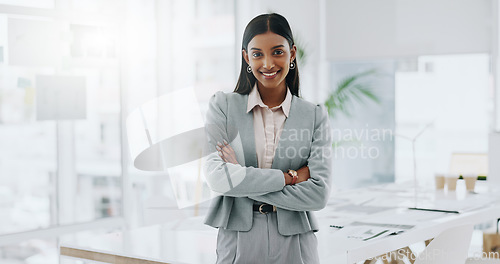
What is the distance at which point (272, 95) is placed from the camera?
183 centimetres

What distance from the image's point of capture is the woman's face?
5.88ft

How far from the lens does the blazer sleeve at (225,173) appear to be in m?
1.75

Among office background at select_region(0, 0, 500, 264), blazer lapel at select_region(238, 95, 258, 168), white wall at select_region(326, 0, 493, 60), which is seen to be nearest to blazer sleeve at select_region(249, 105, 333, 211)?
blazer lapel at select_region(238, 95, 258, 168)

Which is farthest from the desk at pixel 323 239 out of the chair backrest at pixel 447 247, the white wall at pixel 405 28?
the white wall at pixel 405 28

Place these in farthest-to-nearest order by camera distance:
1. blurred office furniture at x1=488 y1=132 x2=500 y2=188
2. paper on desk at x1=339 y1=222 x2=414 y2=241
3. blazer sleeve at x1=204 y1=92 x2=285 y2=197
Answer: blurred office furniture at x1=488 y1=132 x2=500 y2=188 < paper on desk at x1=339 y1=222 x2=414 y2=241 < blazer sleeve at x1=204 y1=92 x2=285 y2=197

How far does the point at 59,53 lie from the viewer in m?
4.42

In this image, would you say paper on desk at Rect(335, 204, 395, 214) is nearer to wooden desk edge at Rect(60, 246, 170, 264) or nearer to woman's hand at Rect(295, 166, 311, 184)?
wooden desk edge at Rect(60, 246, 170, 264)

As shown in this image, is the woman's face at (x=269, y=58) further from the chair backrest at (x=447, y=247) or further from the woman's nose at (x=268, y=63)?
the chair backrest at (x=447, y=247)

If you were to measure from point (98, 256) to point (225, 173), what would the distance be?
2.82 feet

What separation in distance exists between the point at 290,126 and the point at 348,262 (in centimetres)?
71

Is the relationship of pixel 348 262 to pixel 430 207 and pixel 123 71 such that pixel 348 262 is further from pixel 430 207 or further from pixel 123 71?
pixel 123 71

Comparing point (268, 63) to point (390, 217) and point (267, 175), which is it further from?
point (390, 217)

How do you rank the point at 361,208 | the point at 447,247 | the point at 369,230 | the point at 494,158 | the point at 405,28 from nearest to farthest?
the point at 447,247, the point at 369,230, the point at 361,208, the point at 494,158, the point at 405,28

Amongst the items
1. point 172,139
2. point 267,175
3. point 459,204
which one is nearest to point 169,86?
point 172,139
